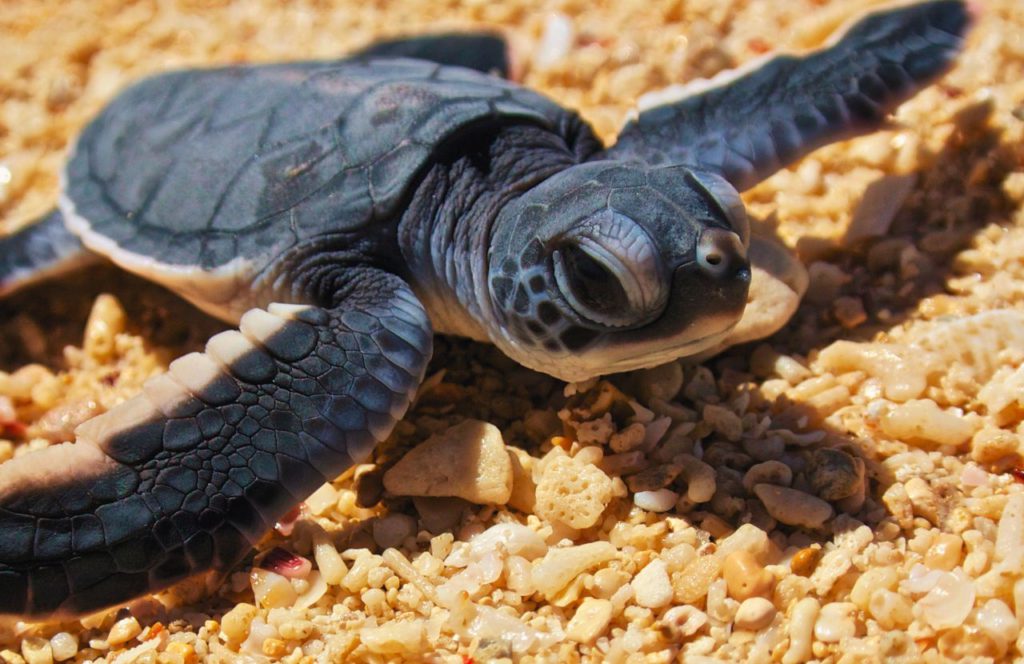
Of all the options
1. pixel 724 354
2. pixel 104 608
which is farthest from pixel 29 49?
pixel 724 354

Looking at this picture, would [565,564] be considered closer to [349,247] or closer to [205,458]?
[205,458]

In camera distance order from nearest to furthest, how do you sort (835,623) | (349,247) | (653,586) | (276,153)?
(835,623) → (653,586) → (349,247) → (276,153)

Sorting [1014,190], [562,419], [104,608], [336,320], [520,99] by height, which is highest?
[520,99]

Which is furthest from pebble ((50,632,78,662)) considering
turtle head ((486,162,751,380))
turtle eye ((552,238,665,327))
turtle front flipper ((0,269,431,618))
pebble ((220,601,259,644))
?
turtle eye ((552,238,665,327))

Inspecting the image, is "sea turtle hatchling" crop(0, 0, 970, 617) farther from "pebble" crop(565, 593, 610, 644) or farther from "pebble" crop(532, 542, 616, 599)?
A: "pebble" crop(565, 593, 610, 644)

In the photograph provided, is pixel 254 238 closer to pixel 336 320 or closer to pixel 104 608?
pixel 336 320

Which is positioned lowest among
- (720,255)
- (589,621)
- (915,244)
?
(589,621)

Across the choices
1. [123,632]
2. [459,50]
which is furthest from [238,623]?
[459,50]
